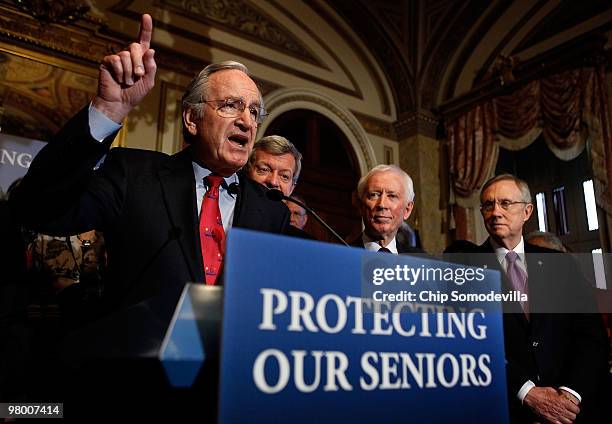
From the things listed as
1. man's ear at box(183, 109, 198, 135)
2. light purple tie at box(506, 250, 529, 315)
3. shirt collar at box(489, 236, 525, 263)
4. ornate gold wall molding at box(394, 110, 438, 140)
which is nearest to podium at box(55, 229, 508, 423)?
man's ear at box(183, 109, 198, 135)

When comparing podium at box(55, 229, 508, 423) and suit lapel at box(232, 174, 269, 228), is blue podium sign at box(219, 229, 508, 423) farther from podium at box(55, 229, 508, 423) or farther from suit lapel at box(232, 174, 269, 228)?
suit lapel at box(232, 174, 269, 228)

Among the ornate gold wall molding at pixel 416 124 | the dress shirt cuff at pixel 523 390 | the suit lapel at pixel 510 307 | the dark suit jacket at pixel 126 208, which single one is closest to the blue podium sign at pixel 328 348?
the dark suit jacket at pixel 126 208

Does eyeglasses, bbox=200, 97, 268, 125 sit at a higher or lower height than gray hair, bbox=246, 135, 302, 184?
lower

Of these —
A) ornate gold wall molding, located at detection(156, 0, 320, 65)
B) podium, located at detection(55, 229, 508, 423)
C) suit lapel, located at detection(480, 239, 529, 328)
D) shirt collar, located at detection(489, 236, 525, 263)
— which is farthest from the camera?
ornate gold wall molding, located at detection(156, 0, 320, 65)

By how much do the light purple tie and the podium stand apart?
46.5 inches

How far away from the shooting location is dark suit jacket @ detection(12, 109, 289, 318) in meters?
0.88

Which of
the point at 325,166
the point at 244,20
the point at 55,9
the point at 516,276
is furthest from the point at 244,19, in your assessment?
the point at 516,276

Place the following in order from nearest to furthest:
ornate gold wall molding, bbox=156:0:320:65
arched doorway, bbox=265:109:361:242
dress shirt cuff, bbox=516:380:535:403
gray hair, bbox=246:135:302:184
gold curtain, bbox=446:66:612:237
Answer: dress shirt cuff, bbox=516:380:535:403 → gray hair, bbox=246:135:302:184 → gold curtain, bbox=446:66:612:237 → ornate gold wall molding, bbox=156:0:320:65 → arched doorway, bbox=265:109:361:242

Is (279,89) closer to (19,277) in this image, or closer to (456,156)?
(456,156)

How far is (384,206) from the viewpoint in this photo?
183 cm

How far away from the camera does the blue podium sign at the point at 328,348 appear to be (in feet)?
1.87

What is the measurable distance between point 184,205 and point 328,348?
20.8 inches

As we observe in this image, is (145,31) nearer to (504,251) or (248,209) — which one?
(248,209)

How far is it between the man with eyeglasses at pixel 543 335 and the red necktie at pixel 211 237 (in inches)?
41.1
